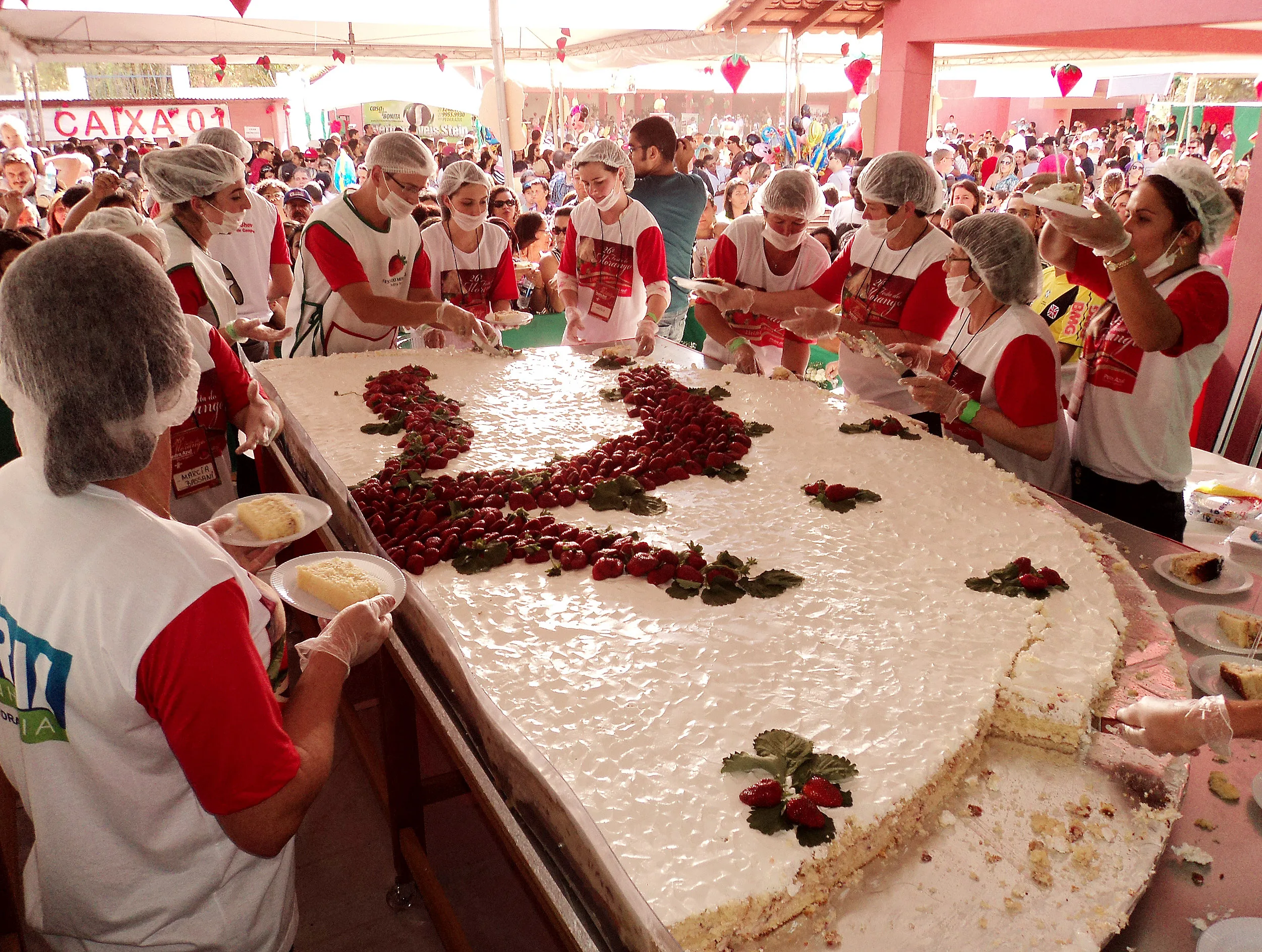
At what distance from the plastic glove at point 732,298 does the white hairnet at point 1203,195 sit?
5.14 ft

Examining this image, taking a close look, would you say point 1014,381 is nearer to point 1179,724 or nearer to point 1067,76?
point 1179,724

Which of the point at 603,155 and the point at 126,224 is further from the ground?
the point at 603,155

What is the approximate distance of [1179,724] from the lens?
4.75ft

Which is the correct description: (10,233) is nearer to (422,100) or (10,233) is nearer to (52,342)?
(52,342)

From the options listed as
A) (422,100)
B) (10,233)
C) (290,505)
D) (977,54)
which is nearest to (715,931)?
(290,505)

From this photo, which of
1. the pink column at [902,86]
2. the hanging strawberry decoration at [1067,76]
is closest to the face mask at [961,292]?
the pink column at [902,86]

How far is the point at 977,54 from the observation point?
54.1 ft

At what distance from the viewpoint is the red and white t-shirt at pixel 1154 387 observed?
102 inches

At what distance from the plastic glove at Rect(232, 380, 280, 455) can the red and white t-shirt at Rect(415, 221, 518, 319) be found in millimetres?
1431

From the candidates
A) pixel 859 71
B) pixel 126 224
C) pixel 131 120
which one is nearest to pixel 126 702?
pixel 126 224

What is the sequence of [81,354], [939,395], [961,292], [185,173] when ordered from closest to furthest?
1. [81,354]
2. [939,395]
3. [961,292]
4. [185,173]

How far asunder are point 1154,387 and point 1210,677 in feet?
3.88

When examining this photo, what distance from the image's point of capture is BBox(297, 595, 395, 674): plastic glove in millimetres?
1474

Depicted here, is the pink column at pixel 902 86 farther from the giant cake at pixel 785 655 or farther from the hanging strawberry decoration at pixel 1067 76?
the giant cake at pixel 785 655
